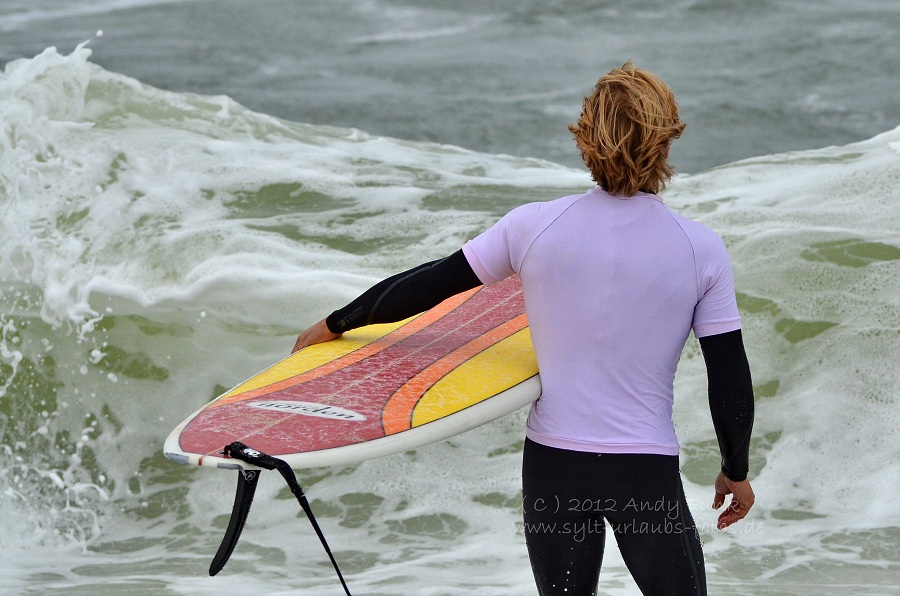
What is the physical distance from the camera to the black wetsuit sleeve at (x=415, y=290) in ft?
6.40

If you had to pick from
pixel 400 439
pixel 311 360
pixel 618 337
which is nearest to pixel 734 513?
pixel 618 337

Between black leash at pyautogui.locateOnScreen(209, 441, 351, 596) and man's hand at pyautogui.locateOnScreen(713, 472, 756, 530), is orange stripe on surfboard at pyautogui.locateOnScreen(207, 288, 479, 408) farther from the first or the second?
man's hand at pyautogui.locateOnScreen(713, 472, 756, 530)

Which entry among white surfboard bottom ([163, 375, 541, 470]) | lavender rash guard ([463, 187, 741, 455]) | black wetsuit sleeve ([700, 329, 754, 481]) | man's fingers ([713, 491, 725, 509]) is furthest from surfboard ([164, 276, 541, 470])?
man's fingers ([713, 491, 725, 509])

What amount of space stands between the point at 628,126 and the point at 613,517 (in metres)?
0.69

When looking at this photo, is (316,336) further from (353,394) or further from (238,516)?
(238,516)

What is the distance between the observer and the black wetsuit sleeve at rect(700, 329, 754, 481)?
183 centimetres

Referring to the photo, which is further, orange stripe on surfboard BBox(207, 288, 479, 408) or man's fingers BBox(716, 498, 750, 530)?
orange stripe on surfboard BBox(207, 288, 479, 408)

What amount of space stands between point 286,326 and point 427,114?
7.09 metres

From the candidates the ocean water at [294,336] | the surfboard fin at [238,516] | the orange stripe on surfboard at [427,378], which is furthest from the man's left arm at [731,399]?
the ocean water at [294,336]

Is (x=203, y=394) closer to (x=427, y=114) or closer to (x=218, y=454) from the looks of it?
(x=218, y=454)

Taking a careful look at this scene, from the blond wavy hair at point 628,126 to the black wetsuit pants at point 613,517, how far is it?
1.61ft

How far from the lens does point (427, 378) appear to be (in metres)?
2.30

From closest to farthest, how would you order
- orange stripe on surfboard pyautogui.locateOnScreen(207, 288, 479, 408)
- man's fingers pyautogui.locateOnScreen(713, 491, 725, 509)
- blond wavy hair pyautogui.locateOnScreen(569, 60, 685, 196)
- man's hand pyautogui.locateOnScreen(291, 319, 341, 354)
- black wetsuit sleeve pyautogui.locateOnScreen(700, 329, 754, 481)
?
blond wavy hair pyautogui.locateOnScreen(569, 60, 685, 196) → black wetsuit sleeve pyautogui.locateOnScreen(700, 329, 754, 481) → man's fingers pyautogui.locateOnScreen(713, 491, 725, 509) → orange stripe on surfboard pyautogui.locateOnScreen(207, 288, 479, 408) → man's hand pyautogui.locateOnScreen(291, 319, 341, 354)

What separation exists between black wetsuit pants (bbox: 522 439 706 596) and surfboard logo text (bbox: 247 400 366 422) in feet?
1.29
